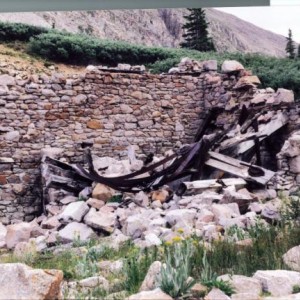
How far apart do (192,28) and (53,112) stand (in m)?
2.48

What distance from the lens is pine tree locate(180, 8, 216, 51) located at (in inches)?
207

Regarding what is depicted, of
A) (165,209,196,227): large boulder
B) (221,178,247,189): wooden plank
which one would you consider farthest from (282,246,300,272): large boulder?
(221,178,247,189): wooden plank

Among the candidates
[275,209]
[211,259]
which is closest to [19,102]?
[275,209]

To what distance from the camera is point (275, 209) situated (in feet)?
16.0

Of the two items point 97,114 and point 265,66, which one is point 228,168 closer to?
point 265,66

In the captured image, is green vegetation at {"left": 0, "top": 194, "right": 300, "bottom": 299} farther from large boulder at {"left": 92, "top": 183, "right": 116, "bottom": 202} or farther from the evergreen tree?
the evergreen tree

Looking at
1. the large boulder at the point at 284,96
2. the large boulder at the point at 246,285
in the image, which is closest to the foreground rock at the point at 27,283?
the large boulder at the point at 246,285

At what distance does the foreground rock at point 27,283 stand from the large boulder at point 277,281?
1124mm

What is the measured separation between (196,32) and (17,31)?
2.16 metres

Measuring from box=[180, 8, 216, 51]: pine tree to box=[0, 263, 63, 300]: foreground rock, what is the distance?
3.17 meters

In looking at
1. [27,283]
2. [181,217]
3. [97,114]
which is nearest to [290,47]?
[181,217]

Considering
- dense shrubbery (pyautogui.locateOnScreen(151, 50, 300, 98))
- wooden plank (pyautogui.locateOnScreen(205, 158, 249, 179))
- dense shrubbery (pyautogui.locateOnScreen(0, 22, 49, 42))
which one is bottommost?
wooden plank (pyautogui.locateOnScreen(205, 158, 249, 179))

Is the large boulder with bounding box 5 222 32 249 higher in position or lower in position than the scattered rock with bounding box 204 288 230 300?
lower

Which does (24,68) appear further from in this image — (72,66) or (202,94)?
(202,94)
